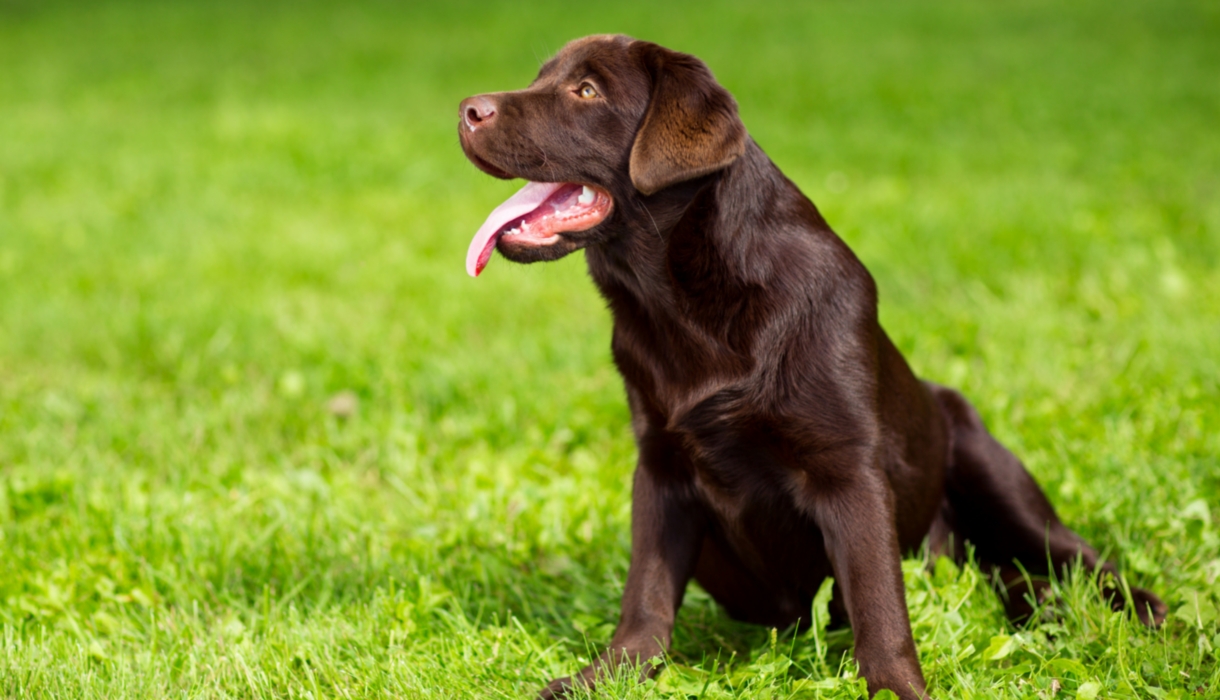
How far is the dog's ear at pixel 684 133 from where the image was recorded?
230 cm

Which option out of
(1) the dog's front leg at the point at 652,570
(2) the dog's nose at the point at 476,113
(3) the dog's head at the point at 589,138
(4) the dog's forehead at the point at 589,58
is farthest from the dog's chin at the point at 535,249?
(1) the dog's front leg at the point at 652,570

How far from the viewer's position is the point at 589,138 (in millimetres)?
2455

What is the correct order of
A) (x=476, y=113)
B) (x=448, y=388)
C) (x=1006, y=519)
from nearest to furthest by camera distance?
(x=476, y=113)
(x=1006, y=519)
(x=448, y=388)

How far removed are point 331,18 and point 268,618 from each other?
14601 millimetres

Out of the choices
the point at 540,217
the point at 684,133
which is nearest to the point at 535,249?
the point at 540,217

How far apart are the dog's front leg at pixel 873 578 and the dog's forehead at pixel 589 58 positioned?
102cm

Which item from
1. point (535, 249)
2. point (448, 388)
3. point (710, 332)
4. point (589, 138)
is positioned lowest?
point (448, 388)

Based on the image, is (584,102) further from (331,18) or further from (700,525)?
(331,18)

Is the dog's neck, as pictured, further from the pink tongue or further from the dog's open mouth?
the pink tongue

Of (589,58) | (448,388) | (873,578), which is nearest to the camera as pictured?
(873,578)

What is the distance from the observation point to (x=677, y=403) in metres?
2.40

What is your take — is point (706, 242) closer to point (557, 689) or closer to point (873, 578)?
point (873, 578)

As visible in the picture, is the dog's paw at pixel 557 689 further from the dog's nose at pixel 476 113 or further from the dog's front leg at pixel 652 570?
the dog's nose at pixel 476 113

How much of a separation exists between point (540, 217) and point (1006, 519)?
4.53ft
